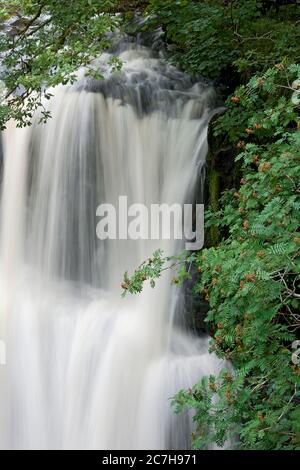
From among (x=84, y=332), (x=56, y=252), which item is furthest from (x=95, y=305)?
(x=56, y=252)

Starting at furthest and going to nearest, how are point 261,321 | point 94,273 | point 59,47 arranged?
1. point 94,273
2. point 59,47
3. point 261,321

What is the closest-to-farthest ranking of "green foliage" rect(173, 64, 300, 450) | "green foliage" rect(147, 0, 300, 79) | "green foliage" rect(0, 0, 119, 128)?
"green foliage" rect(173, 64, 300, 450) → "green foliage" rect(0, 0, 119, 128) → "green foliage" rect(147, 0, 300, 79)

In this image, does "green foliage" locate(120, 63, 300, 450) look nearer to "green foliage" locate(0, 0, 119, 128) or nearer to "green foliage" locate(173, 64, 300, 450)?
"green foliage" locate(173, 64, 300, 450)

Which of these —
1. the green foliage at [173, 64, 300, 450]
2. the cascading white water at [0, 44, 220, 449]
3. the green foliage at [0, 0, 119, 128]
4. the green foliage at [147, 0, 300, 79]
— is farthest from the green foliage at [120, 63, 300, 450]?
the green foliage at [147, 0, 300, 79]

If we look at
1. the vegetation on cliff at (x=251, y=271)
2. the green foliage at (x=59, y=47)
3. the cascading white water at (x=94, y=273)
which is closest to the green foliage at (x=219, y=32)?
the cascading white water at (x=94, y=273)

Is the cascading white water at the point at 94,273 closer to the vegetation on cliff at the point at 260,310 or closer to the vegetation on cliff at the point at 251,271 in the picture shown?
the vegetation on cliff at the point at 251,271

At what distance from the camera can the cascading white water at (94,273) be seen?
5.77 meters

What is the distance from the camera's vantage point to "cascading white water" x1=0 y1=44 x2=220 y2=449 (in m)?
5.77

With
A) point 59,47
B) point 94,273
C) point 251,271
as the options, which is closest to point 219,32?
point 59,47

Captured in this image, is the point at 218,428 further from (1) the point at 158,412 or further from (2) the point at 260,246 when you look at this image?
(1) the point at 158,412

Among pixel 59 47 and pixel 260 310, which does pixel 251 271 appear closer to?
pixel 260 310

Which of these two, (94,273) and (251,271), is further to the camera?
(94,273)

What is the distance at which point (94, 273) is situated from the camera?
23.4ft

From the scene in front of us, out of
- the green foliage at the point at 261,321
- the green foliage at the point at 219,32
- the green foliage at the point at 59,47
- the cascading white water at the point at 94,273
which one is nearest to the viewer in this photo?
the green foliage at the point at 261,321
